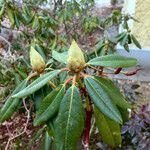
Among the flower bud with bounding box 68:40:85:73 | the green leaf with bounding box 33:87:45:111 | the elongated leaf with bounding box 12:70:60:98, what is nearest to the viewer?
the flower bud with bounding box 68:40:85:73

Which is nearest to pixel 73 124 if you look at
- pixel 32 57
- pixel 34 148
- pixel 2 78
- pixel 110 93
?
pixel 110 93

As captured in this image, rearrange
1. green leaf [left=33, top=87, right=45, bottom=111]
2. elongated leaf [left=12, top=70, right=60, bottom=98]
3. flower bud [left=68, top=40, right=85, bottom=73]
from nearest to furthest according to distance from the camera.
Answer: flower bud [left=68, top=40, right=85, bottom=73]
elongated leaf [left=12, top=70, right=60, bottom=98]
green leaf [left=33, top=87, right=45, bottom=111]

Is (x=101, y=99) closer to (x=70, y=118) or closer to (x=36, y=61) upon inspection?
(x=70, y=118)

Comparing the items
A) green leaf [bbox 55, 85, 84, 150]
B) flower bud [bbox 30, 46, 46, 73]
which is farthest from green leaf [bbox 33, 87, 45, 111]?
green leaf [bbox 55, 85, 84, 150]

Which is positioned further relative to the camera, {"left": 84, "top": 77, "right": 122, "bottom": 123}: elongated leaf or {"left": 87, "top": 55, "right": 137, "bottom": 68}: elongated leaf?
{"left": 87, "top": 55, "right": 137, "bottom": 68}: elongated leaf

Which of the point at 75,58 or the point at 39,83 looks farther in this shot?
the point at 39,83

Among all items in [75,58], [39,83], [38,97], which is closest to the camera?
[75,58]

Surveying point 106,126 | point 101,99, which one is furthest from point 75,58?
point 106,126

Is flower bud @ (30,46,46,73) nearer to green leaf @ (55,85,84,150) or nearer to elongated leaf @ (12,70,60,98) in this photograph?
elongated leaf @ (12,70,60,98)
